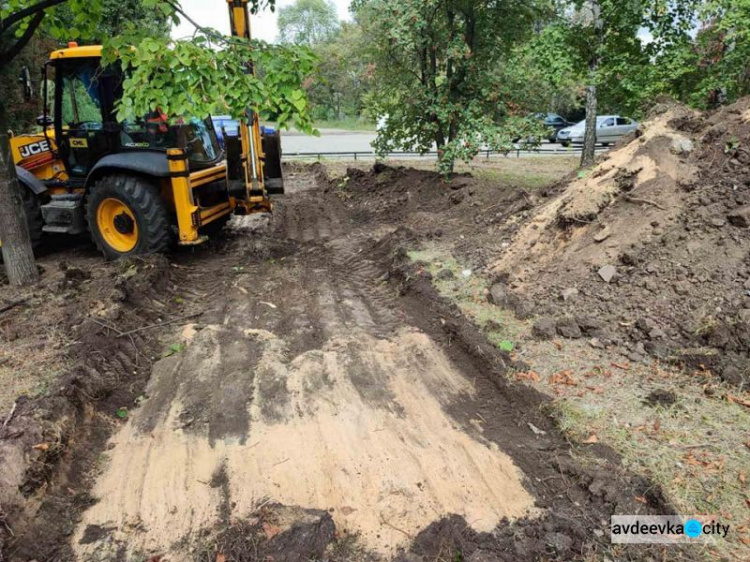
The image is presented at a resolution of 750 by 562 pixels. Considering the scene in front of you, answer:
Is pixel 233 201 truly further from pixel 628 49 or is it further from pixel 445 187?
pixel 628 49

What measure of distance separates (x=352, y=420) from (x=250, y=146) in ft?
14.6

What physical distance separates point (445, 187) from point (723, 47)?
493 cm

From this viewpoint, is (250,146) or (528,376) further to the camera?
(250,146)

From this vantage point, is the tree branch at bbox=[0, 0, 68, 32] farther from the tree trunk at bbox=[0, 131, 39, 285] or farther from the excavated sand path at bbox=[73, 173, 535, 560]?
the excavated sand path at bbox=[73, 173, 535, 560]

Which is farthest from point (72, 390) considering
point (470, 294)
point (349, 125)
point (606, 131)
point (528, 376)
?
point (349, 125)

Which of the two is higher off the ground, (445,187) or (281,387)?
(445,187)

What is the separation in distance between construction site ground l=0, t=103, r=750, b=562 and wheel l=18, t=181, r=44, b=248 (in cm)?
138

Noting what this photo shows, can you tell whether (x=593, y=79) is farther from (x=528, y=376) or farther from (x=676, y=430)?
(x=676, y=430)

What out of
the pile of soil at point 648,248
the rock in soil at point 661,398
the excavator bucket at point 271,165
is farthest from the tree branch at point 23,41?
the rock in soil at point 661,398

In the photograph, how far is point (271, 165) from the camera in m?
7.49

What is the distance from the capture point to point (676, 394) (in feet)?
12.5

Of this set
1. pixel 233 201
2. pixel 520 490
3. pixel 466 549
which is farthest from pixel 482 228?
pixel 466 549

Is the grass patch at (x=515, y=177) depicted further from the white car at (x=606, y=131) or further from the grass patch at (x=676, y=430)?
the white car at (x=606, y=131)

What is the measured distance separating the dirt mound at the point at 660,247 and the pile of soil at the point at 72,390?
13.5 ft
